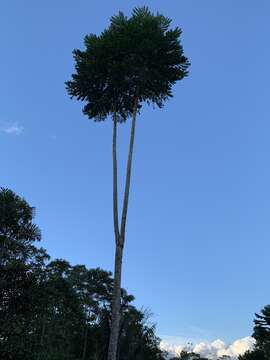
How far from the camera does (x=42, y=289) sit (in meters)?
21.9

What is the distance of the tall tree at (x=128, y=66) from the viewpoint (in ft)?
74.3

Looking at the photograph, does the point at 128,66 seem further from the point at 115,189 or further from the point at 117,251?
the point at 117,251

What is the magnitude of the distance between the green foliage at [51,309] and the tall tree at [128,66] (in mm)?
5472

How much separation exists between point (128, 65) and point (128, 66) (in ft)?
0.15

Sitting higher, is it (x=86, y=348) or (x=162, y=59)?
(x=162, y=59)

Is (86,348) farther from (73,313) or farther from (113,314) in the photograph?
(113,314)

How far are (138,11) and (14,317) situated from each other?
15.6 metres

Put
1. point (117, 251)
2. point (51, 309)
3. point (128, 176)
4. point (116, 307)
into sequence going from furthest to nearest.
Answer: point (51, 309), point (128, 176), point (117, 251), point (116, 307)

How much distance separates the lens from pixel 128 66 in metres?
22.5

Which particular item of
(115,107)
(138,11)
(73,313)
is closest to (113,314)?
(115,107)

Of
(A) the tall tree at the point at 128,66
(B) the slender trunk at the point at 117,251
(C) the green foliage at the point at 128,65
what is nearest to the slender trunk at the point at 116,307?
(B) the slender trunk at the point at 117,251

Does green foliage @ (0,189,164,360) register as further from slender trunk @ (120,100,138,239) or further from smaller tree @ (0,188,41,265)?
slender trunk @ (120,100,138,239)

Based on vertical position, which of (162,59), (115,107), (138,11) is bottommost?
(115,107)

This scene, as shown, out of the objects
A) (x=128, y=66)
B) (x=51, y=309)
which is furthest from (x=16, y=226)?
(x=51, y=309)
